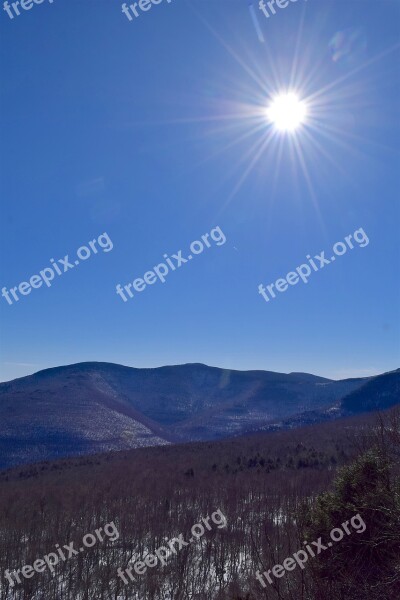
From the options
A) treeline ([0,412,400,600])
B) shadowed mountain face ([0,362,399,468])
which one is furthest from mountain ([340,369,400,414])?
treeline ([0,412,400,600])

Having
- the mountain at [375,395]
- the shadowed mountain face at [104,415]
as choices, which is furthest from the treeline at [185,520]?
the mountain at [375,395]

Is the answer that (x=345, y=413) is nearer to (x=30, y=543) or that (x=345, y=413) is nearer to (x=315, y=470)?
(x=315, y=470)

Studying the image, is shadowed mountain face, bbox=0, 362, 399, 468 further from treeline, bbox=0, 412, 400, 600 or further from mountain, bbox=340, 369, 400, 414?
treeline, bbox=0, 412, 400, 600

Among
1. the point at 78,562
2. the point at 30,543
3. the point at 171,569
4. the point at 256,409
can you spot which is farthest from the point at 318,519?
the point at 256,409

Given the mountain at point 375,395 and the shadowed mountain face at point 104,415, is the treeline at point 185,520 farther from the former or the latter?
the mountain at point 375,395

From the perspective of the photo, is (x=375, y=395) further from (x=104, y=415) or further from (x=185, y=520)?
(x=185, y=520)

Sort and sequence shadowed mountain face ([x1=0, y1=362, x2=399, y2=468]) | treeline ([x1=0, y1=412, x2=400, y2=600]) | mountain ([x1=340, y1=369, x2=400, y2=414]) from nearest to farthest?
1. treeline ([x1=0, y1=412, x2=400, y2=600])
2. shadowed mountain face ([x1=0, y1=362, x2=399, y2=468])
3. mountain ([x1=340, y1=369, x2=400, y2=414])

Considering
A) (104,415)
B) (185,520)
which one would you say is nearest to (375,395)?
(104,415)

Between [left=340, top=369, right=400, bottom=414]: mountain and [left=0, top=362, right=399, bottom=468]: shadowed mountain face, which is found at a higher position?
[left=0, top=362, right=399, bottom=468]: shadowed mountain face
